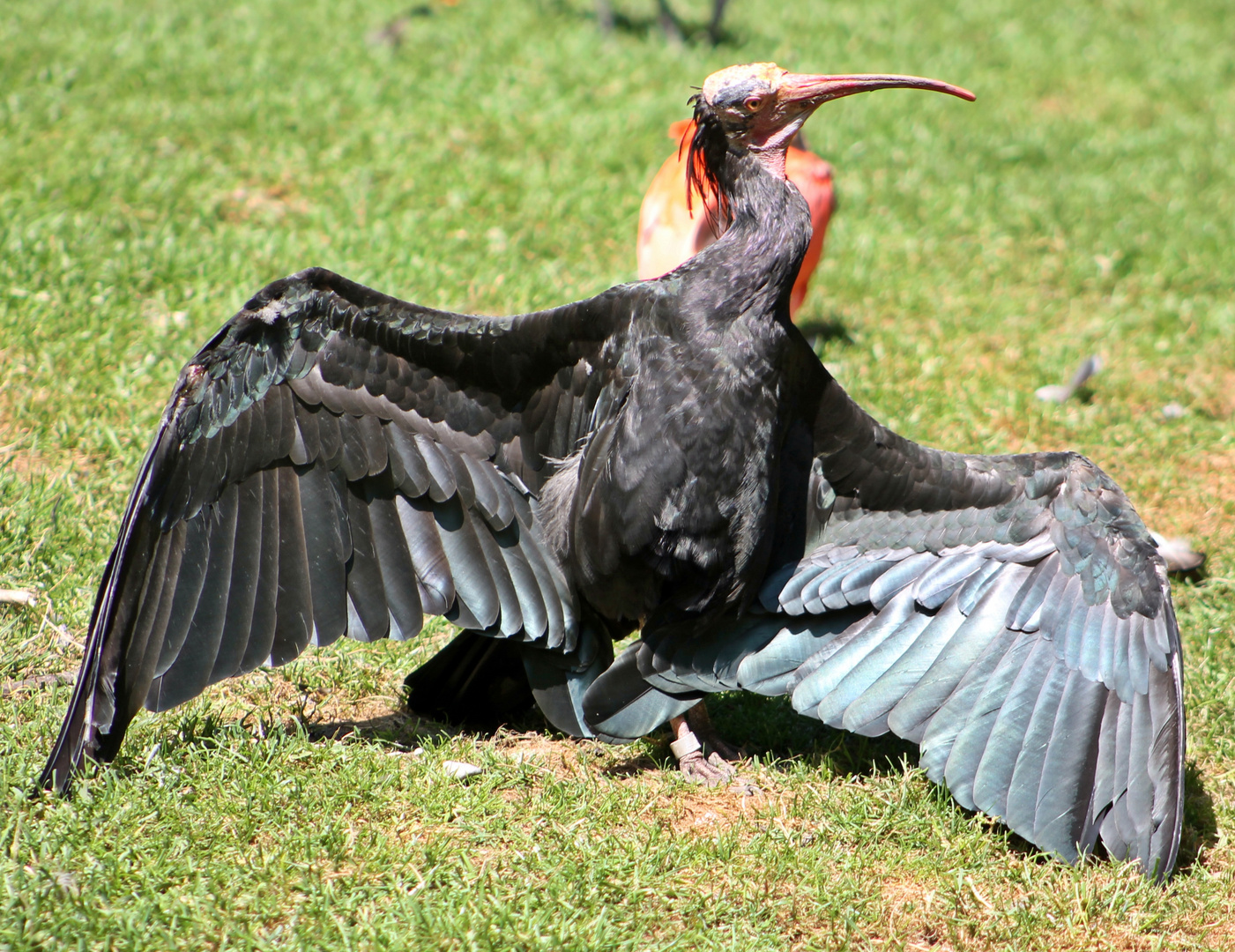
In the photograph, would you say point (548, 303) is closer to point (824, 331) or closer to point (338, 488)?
point (824, 331)

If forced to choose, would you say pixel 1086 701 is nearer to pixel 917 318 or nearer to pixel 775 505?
pixel 775 505

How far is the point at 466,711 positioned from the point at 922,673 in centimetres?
146

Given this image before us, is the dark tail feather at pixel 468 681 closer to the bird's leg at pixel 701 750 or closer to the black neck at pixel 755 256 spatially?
the bird's leg at pixel 701 750

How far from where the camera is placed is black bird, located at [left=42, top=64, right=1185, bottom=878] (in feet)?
11.3

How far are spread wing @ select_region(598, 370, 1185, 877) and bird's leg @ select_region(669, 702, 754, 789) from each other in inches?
6.9

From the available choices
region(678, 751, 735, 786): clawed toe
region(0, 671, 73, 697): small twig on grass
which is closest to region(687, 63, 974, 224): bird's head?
region(678, 751, 735, 786): clawed toe

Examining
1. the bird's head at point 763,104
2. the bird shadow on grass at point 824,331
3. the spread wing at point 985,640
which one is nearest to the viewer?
the spread wing at point 985,640

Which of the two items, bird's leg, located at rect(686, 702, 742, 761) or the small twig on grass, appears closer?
the small twig on grass

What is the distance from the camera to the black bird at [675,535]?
3451 mm

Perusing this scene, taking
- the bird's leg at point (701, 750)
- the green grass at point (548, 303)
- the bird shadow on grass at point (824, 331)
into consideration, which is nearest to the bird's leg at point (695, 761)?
the bird's leg at point (701, 750)

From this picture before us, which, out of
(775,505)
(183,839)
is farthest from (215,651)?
(775,505)

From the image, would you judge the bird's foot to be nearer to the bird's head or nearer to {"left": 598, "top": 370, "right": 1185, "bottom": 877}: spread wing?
{"left": 598, "top": 370, "right": 1185, "bottom": 877}: spread wing

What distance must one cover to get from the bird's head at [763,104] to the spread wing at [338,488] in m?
0.60

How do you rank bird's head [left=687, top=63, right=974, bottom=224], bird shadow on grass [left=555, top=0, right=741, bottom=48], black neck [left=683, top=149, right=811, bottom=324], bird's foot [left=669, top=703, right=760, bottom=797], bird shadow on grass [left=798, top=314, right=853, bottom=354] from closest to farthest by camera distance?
black neck [left=683, top=149, right=811, bottom=324] < bird's head [left=687, top=63, right=974, bottom=224] < bird's foot [left=669, top=703, right=760, bottom=797] < bird shadow on grass [left=798, top=314, right=853, bottom=354] < bird shadow on grass [left=555, top=0, right=741, bottom=48]
